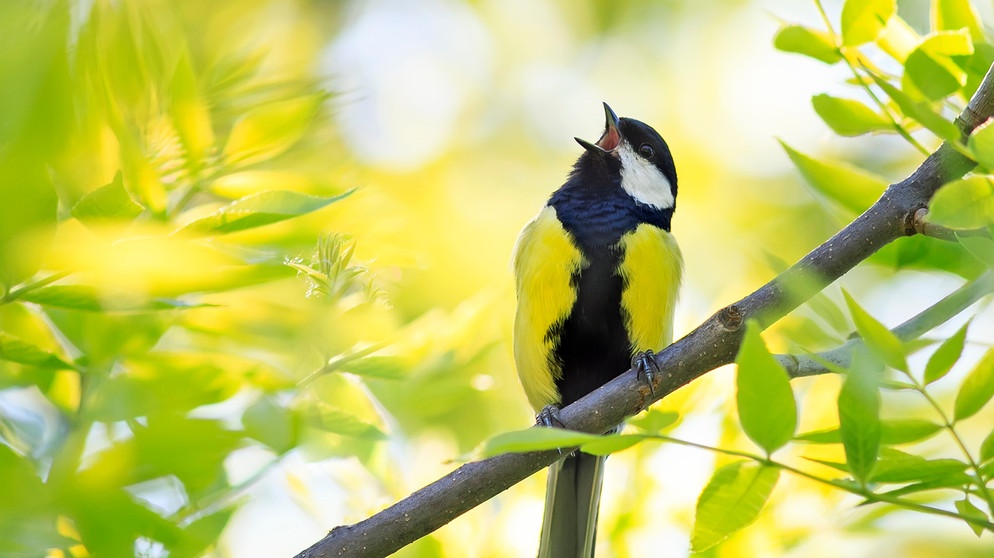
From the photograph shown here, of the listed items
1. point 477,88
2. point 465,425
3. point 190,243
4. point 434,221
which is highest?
point 477,88

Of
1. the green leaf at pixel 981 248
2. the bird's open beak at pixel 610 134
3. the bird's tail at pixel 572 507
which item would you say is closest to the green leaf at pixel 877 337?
the green leaf at pixel 981 248

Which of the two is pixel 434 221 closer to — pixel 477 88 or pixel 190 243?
pixel 477 88

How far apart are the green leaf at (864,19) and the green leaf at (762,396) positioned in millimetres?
625

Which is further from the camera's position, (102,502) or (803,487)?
(803,487)

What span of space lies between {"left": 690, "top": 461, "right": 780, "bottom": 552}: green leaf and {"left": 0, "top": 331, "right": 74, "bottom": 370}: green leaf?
2.36 feet

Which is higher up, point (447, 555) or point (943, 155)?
point (943, 155)

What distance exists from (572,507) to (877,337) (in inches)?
83.2

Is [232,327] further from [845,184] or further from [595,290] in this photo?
[595,290]

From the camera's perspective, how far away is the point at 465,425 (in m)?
2.30

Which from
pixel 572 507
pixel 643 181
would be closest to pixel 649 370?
pixel 572 507

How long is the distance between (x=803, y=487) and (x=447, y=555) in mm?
723

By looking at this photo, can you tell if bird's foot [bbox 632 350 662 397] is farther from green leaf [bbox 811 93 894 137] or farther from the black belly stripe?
the black belly stripe

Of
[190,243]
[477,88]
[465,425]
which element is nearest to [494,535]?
[465,425]

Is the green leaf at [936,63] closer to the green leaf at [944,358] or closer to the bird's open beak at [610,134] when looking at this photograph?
the green leaf at [944,358]
